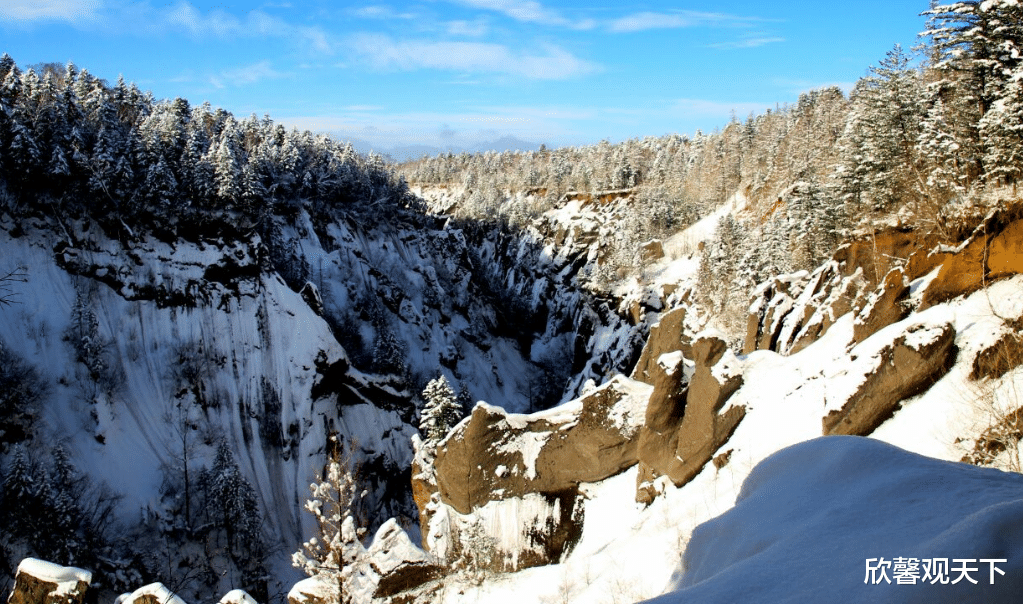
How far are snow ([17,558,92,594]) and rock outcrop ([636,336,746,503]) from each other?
16.5 meters

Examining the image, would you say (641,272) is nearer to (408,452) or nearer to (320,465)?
(408,452)

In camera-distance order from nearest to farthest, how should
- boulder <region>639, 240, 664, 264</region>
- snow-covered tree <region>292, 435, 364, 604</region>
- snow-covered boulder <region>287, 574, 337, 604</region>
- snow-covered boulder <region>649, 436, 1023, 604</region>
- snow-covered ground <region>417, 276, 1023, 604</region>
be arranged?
snow-covered boulder <region>649, 436, 1023, 604</region> → snow-covered ground <region>417, 276, 1023, 604</region> → snow-covered tree <region>292, 435, 364, 604</region> → snow-covered boulder <region>287, 574, 337, 604</region> → boulder <region>639, 240, 664, 264</region>

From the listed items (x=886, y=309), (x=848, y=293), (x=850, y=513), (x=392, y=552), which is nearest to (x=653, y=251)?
(x=848, y=293)

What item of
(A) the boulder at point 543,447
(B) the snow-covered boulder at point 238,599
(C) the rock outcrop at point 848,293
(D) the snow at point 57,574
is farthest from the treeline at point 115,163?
(C) the rock outcrop at point 848,293

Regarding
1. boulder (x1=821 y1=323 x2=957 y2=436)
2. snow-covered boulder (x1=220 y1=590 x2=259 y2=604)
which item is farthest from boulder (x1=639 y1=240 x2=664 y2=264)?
snow-covered boulder (x1=220 y1=590 x2=259 y2=604)

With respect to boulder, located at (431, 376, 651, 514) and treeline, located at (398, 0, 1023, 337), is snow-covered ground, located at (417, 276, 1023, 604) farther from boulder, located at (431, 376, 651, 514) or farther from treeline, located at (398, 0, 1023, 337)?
treeline, located at (398, 0, 1023, 337)

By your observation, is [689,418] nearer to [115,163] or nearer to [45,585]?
[45,585]

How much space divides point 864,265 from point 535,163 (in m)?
114

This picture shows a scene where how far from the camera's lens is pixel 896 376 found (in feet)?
42.9

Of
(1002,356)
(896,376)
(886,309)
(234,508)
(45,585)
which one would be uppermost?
(886,309)

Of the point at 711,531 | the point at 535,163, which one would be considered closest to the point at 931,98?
the point at 711,531

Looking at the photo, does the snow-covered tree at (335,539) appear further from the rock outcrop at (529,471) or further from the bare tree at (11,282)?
the bare tree at (11,282)

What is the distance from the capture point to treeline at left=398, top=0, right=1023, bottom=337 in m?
19.4

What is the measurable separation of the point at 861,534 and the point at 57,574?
681 inches
